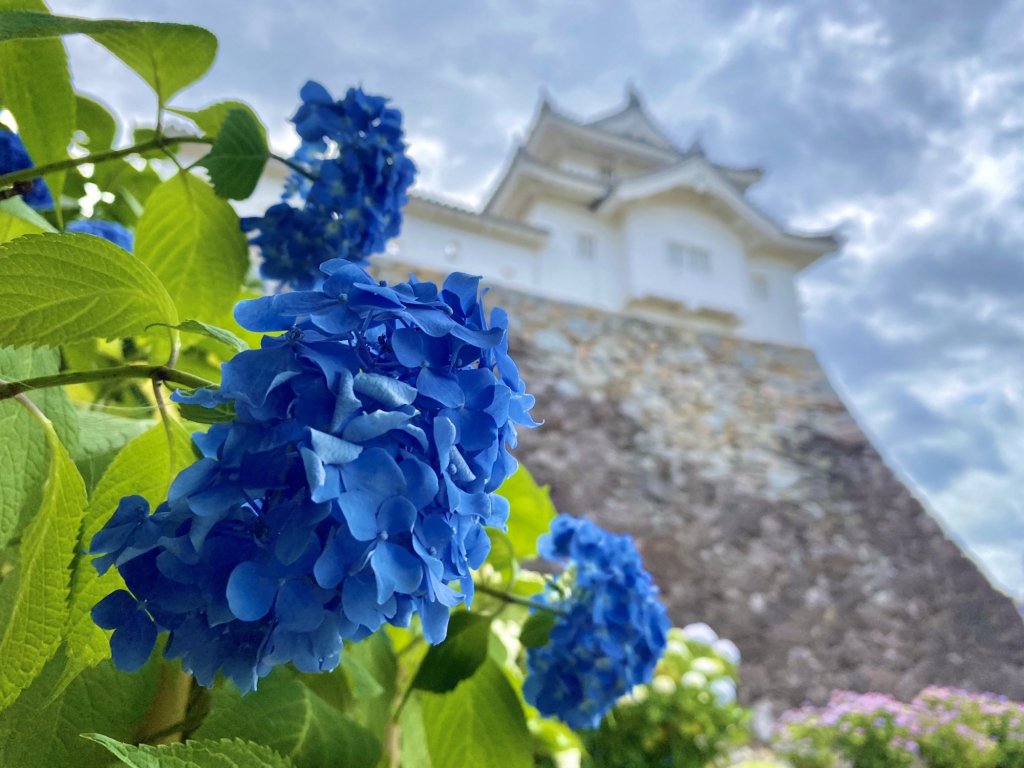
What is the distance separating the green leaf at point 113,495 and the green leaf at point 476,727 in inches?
6.0

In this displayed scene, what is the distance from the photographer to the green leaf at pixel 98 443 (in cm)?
28

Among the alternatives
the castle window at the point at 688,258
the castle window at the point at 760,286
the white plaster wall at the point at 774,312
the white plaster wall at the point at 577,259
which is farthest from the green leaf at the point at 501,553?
the castle window at the point at 760,286

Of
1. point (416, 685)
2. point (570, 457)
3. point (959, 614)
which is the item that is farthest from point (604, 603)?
point (959, 614)

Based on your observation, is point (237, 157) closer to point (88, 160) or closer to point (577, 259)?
point (88, 160)

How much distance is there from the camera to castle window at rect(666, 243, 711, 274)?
6.93 m

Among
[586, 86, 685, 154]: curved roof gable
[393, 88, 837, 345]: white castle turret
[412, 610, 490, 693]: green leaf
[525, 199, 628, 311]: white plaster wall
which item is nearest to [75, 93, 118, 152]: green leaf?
[412, 610, 490, 693]: green leaf

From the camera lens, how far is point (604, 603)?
455 millimetres

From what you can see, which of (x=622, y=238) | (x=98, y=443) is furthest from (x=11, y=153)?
(x=622, y=238)

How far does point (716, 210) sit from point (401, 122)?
287 inches

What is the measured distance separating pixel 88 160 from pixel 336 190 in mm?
130

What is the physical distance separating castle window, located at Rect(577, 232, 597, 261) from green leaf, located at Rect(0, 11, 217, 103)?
6.34 metres

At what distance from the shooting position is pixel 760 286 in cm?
759

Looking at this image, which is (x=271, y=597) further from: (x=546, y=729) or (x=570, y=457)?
(x=570, y=457)

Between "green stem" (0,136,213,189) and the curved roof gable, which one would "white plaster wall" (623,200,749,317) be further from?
"green stem" (0,136,213,189)
